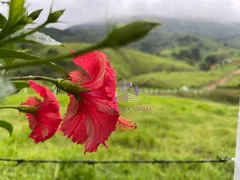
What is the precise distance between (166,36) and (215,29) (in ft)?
8.94

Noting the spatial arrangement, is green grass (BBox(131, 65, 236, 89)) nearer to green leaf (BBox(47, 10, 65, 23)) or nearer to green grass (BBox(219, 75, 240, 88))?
green grass (BBox(219, 75, 240, 88))

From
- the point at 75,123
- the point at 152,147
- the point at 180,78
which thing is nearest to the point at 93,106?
the point at 75,123

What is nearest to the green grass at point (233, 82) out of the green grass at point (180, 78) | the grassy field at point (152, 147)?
the green grass at point (180, 78)

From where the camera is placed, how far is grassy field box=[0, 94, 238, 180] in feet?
3.28

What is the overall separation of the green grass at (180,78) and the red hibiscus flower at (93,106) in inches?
167

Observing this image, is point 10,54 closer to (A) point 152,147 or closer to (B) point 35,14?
(B) point 35,14

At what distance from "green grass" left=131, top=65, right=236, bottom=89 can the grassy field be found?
1912mm

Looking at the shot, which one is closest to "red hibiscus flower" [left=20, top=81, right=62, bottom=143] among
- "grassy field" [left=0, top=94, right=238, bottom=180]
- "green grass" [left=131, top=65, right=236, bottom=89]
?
"grassy field" [left=0, top=94, right=238, bottom=180]

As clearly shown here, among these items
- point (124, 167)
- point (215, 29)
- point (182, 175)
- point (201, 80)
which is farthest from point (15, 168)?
point (215, 29)

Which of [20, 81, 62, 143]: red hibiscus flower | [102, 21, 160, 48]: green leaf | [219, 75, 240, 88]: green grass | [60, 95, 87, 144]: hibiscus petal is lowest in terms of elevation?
[219, 75, 240, 88]: green grass

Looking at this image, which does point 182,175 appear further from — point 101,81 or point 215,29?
point 215,29

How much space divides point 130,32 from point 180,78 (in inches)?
221

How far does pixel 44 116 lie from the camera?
0.75ft

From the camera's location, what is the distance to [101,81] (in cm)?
16
